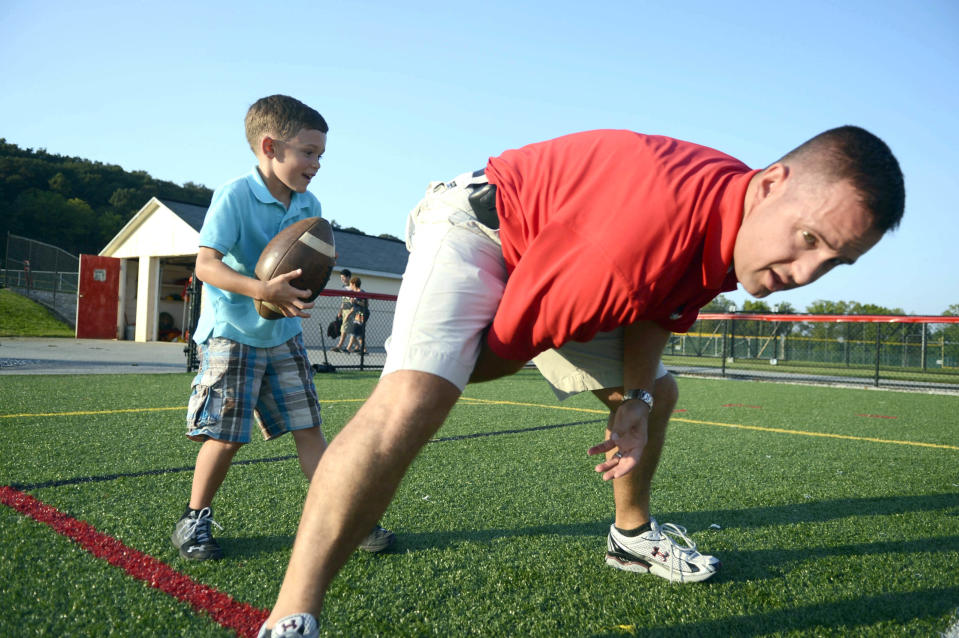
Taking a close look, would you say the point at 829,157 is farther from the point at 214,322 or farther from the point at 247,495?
the point at 247,495

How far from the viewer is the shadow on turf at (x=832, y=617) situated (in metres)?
1.78

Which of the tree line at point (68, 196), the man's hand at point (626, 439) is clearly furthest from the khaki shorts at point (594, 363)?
the tree line at point (68, 196)

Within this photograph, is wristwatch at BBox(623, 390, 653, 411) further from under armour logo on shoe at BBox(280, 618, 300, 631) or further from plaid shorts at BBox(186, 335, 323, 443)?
plaid shorts at BBox(186, 335, 323, 443)

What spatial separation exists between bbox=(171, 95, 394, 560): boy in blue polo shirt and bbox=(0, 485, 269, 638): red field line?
0.59 ft

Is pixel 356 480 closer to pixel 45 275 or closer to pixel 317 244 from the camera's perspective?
pixel 317 244

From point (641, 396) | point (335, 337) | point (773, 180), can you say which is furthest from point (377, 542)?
point (335, 337)

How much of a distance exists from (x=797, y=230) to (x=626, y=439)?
0.67 metres

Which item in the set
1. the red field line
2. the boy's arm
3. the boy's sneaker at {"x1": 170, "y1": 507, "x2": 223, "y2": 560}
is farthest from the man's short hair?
the boy's sneaker at {"x1": 170, "y1": 507, "x2": 223, "y2": 560}

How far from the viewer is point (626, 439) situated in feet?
5.54

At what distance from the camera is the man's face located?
1.30 metres

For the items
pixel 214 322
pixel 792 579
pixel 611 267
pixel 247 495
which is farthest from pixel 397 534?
pixel 611 267

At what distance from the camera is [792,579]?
2.18 meters

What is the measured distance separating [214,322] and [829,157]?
6.92 ft

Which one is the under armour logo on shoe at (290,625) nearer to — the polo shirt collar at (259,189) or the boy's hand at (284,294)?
the boy's hand at (284,294)
